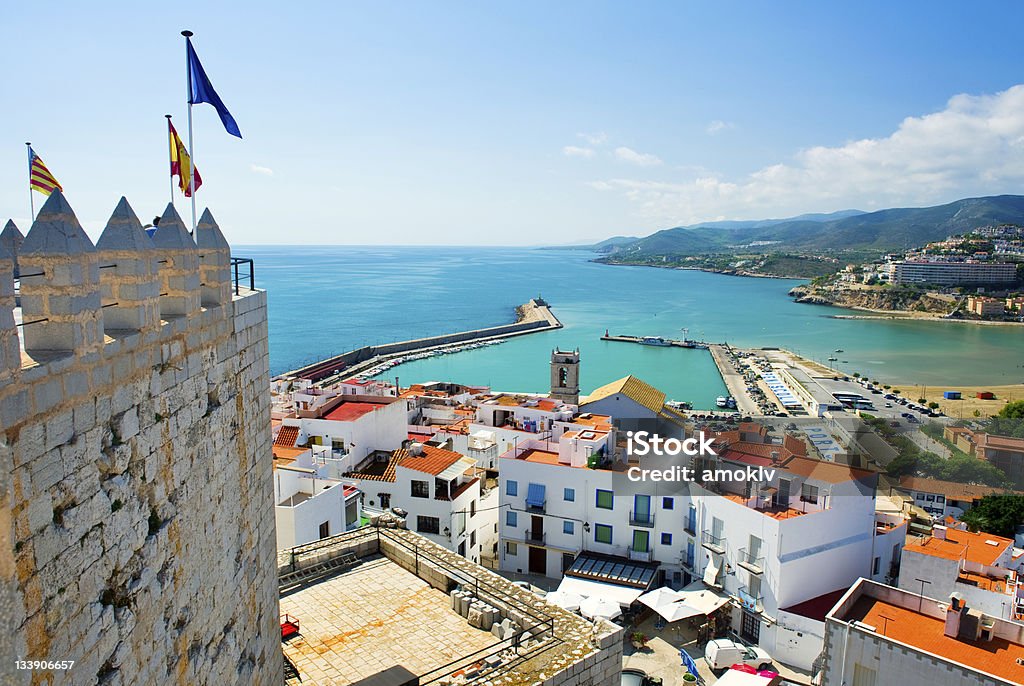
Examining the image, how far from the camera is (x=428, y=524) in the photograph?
22.5 metres

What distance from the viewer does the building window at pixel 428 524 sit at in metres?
22.3

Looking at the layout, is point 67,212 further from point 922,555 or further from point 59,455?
point 922,555

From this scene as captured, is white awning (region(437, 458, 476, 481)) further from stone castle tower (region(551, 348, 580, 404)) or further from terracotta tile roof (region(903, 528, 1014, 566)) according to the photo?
stone castle tower (region(551, 348, 580, 404))

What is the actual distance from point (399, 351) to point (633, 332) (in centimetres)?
4048

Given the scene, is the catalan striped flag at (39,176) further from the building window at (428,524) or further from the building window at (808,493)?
the building window at (808,493)

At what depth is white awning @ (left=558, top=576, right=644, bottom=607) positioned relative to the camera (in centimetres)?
2008

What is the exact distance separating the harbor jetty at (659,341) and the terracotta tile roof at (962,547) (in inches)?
2853

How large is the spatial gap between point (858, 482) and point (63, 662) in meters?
20.5

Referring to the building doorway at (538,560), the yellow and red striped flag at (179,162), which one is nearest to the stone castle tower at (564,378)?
the building doorway at (538,560)

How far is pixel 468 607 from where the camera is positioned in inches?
372

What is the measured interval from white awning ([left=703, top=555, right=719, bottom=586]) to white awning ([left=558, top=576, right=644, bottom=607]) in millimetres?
1971

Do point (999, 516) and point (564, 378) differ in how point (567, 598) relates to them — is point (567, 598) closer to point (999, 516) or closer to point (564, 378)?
point (999, 516)

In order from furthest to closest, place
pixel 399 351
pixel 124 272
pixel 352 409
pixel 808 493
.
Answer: pixel 399 351
pixel 352 409
pixel 808 493
pixel 124 272

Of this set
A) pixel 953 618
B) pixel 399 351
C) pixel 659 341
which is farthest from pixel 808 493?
pixel 659 341
